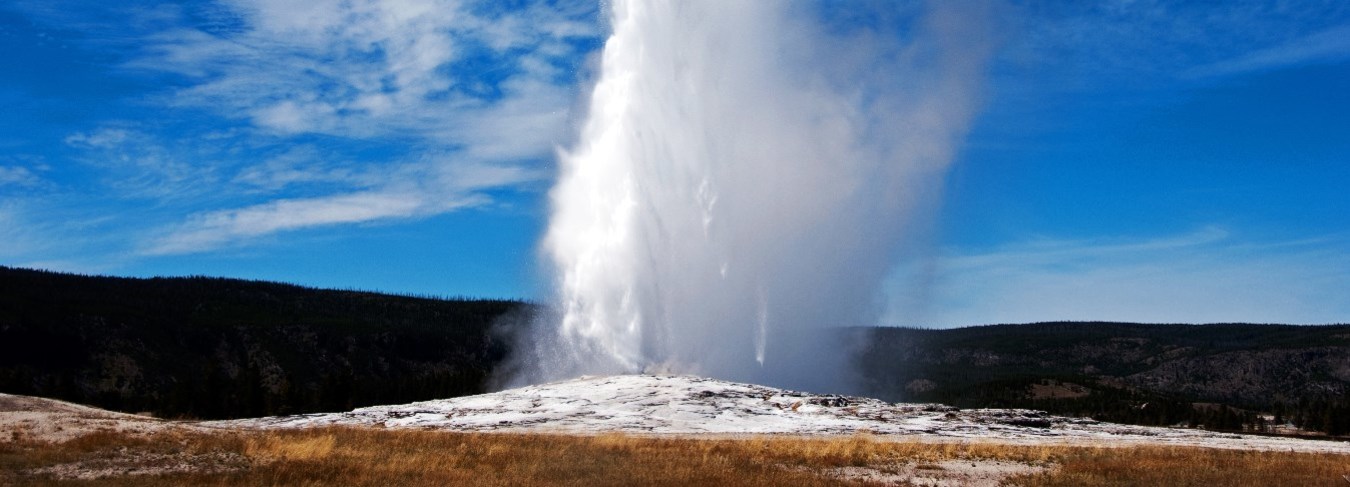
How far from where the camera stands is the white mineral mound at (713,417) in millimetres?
31375

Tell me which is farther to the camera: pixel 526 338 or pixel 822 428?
pixel 526 338

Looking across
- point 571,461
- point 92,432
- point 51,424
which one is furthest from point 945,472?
point 51,424

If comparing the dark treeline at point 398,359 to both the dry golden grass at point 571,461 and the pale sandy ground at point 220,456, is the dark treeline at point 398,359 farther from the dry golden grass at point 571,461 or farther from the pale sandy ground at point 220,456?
the dry golden grass at point 571,461

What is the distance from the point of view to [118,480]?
50.5 feet

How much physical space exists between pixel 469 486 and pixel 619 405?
1870 centimetres

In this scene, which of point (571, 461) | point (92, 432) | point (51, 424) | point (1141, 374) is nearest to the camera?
point (571, 461)

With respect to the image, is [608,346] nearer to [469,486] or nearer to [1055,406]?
[469,486]

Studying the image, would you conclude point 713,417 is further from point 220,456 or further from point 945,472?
point 220,456

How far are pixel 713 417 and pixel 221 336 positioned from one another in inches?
4837

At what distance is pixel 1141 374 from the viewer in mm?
165125

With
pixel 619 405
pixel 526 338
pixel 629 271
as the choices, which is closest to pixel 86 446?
pixel 619 405

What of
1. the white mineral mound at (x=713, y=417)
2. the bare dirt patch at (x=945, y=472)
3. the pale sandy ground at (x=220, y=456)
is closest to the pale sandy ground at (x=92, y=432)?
the pale sandy ground at (x=220, y=456)

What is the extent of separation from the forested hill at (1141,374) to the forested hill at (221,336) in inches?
2006

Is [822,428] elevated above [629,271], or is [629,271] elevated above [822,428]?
[629,271]
